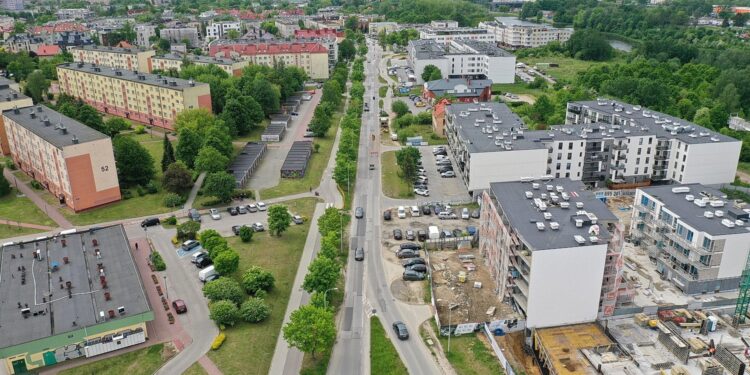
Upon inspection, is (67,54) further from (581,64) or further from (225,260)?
(581,64)

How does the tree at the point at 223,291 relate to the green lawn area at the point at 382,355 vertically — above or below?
above

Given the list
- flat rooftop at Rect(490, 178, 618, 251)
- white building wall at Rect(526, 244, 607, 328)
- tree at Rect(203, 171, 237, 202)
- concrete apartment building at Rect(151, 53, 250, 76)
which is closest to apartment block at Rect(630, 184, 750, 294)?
flat rooftop at Rect(490, 178, 618, 251)

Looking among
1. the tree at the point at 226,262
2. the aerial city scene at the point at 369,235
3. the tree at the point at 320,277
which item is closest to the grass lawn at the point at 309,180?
the aerial city scene at the point at 369,235

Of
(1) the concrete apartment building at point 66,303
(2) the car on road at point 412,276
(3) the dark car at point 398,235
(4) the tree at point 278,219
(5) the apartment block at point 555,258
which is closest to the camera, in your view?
(1) the concrete apartment building at point 66,303

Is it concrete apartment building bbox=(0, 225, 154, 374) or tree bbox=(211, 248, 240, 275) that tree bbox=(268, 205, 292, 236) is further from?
concrete apartment building bbox=(0, 225, 154, 374)

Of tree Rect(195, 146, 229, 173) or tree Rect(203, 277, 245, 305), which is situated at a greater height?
tree Rect(195, 146, 229, 173)

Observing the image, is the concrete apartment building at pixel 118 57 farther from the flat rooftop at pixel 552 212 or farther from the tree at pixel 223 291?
the flat rooftop at pixel 552 212
